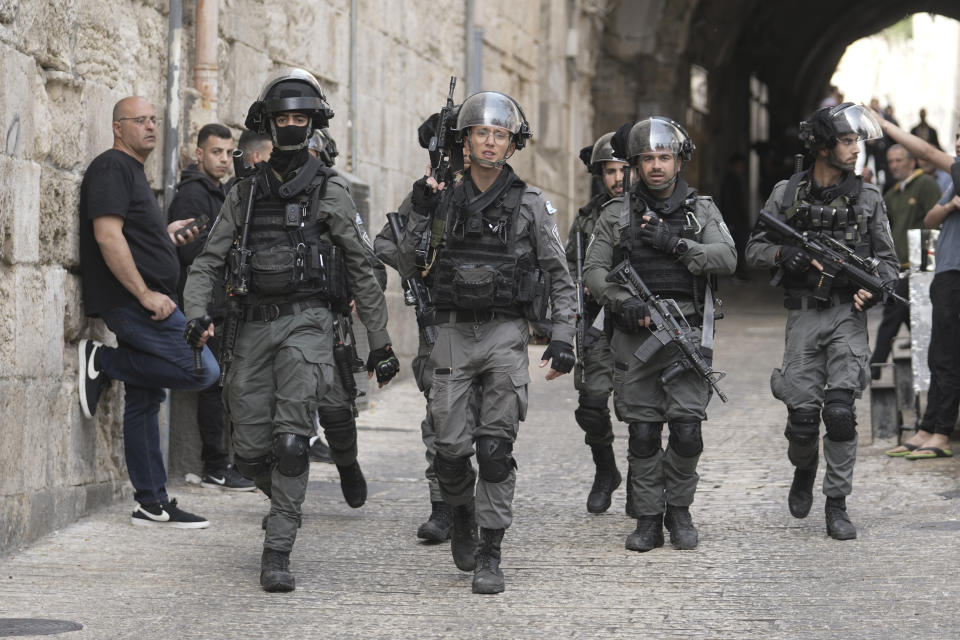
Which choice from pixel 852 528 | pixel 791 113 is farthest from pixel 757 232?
pixel 791 113

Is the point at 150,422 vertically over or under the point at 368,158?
under

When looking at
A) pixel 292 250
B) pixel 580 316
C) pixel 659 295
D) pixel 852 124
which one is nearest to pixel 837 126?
pixel 852 124

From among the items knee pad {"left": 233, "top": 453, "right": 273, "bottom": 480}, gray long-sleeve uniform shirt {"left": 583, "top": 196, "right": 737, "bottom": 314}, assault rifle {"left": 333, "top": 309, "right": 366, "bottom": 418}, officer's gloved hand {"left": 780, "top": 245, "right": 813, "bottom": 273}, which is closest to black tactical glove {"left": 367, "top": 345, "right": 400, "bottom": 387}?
assault rifle {"left": 333, "top": 309, "right": 366, "bottom": 418}

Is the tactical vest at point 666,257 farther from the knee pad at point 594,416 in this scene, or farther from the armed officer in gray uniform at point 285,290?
the armed officer in gray uniform at point 285,290

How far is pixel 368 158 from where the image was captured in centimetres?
1145

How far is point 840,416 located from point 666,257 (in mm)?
1021

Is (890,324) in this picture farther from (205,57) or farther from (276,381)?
(276,381)

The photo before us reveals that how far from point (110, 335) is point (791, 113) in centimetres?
2970

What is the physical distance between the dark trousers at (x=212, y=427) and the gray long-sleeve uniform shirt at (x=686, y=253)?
2.32 metres

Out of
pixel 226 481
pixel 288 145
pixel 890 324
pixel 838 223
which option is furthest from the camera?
pixel 890 324

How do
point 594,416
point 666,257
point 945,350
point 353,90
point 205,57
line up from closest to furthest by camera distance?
1. point 666,257
2. point 594,416
3. point 205,57
4. point 945,350
5. point 353,90

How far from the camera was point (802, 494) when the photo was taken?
22.1 feet

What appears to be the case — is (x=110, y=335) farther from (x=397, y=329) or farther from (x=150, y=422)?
(x=397, y=329)

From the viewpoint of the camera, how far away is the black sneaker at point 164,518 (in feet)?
22.4
